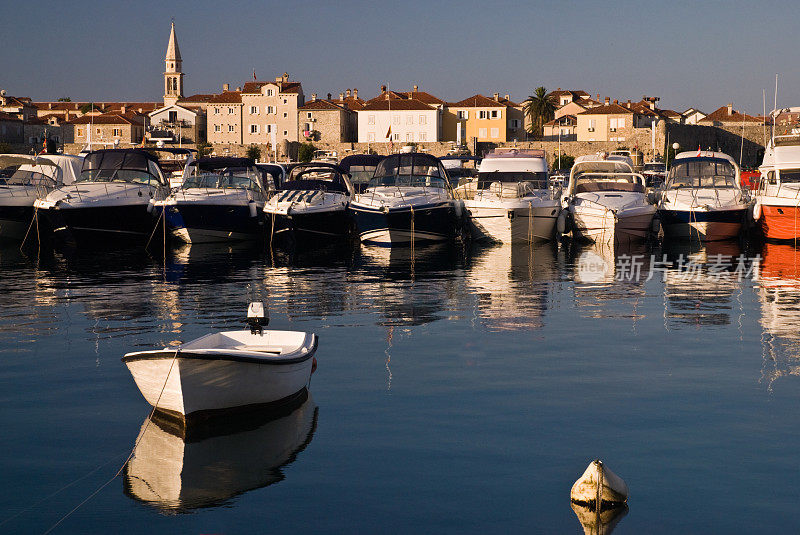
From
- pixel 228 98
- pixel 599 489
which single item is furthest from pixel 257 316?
pixel 228 98

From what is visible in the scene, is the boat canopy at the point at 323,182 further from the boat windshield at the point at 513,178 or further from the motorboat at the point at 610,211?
the motorboat at the point at 610,211

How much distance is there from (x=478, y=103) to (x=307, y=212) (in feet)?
280

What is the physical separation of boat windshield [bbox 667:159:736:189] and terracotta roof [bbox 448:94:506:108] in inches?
3161

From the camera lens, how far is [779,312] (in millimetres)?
16531

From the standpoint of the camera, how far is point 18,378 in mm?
11688

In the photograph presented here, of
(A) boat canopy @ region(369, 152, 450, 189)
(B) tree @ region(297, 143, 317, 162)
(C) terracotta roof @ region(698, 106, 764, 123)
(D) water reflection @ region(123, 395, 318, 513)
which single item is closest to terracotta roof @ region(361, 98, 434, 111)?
(B) tree @ region(297, 143, 317, 162)

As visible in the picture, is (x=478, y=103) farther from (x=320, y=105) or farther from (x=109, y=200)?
(x=109, y=200)

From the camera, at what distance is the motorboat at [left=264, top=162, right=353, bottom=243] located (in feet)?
91.1

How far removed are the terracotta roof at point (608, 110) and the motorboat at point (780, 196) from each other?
7522cm

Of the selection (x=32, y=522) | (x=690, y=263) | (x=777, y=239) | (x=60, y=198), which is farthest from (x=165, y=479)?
(x=777, y=239)

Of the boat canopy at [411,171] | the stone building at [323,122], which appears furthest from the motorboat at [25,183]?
the stone building at [323,122]

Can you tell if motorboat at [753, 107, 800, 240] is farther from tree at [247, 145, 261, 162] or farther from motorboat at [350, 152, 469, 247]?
tree at [247, 145, 261, 162]

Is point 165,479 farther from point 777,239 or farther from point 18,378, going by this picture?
point 777,239

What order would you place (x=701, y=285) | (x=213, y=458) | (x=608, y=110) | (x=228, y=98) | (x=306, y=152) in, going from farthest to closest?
(x=228, y=98) < (x=608, y=110) < (x=306, y=152) < (x=701, y=285) < (x=213, y=458)
